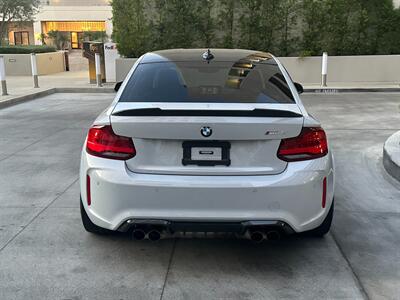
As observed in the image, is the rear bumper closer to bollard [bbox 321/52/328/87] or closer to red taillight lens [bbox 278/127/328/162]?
red taillight lens [bbox 278/127/328/162]

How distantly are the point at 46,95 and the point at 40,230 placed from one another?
11.7 m

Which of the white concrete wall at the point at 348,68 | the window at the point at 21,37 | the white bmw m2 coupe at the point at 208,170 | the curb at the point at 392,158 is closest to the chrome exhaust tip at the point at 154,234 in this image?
the white bmw m2 coupe at the point at 208,170

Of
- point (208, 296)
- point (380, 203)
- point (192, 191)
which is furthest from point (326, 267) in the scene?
point (380, 203)

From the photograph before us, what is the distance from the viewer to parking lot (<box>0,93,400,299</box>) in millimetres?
3582

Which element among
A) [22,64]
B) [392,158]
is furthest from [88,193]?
[22,64]

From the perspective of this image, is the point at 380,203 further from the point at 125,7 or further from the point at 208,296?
the point at 125,7

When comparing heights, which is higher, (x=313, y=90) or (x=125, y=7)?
(x=125, y=7)

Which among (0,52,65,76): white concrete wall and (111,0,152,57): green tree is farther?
(0,52,65,76): white concrete wall

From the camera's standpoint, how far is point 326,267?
12.9 feet

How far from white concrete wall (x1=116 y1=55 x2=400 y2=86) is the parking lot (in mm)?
11552

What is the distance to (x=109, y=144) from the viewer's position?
12.0 feet

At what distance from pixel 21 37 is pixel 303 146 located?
60915mm

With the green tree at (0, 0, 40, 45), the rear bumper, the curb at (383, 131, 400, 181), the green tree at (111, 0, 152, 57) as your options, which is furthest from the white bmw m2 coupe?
the green tree at (0, 0, 40, 45)

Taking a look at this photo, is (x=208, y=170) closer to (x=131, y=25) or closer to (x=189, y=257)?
(x=189, y=257)
